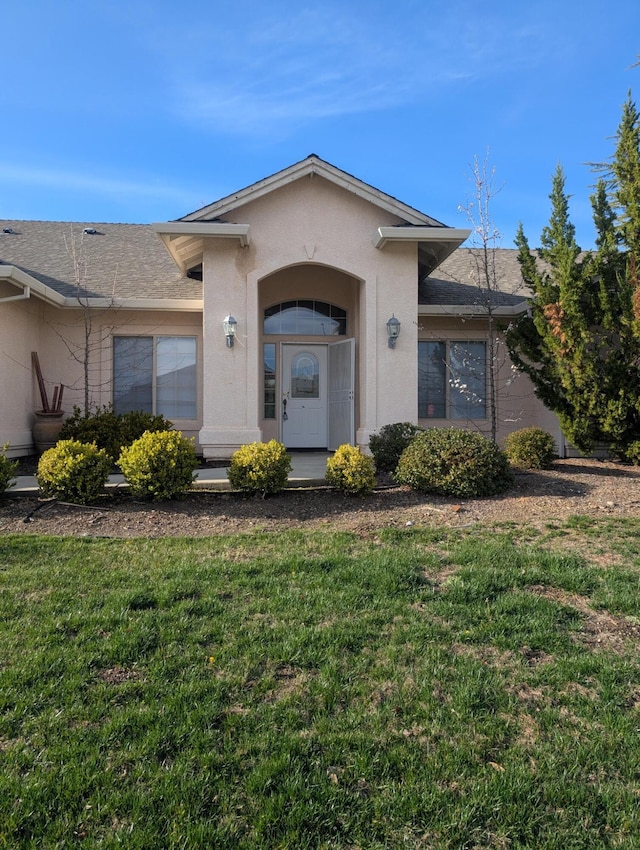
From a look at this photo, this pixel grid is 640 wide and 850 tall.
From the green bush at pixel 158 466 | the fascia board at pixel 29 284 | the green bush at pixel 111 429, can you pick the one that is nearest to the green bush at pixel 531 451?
the green bush at pixel 158 466

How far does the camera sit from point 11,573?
4652mm

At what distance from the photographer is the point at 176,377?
12055 millimetres

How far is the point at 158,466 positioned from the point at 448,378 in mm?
7773

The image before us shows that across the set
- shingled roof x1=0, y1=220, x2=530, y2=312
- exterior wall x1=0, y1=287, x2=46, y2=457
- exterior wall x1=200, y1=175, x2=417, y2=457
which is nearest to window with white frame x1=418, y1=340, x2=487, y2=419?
shingled roof x1=0, y1=220, x2=530, y2=312

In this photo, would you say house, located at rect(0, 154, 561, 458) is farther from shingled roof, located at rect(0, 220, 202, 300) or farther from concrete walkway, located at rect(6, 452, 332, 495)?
concrete walkway, located at rect(6, 452, 332, 495)

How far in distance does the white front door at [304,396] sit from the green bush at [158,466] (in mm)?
5659

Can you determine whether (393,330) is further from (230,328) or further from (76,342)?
(76,342)

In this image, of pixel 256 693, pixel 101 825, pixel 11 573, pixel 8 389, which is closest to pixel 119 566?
A: pixel 11 573

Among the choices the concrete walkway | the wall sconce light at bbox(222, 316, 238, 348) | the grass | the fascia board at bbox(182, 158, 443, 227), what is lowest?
the grass

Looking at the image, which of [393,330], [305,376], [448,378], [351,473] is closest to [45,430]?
[305,376]

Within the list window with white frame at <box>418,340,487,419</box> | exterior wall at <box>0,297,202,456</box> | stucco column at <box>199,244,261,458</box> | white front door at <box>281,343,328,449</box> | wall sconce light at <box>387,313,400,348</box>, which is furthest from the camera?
white front door at <box>281,343,328,449</box>

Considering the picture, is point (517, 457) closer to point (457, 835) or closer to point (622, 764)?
point (622, 764)

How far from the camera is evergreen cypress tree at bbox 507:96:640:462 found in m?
9.23

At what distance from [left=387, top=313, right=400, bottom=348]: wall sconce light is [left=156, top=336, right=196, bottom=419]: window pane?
429 cm
